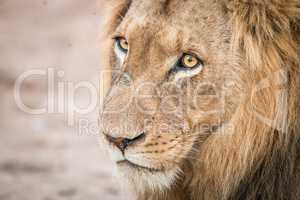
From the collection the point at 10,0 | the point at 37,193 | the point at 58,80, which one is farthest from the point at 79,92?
the point at 10,0

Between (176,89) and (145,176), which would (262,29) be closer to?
(176,89)

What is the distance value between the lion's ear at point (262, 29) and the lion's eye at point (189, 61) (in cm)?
26

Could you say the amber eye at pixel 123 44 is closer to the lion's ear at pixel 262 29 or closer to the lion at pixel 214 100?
the lion at pixel 214 100

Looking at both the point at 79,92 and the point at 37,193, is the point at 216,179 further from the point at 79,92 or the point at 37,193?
the point at 79,92

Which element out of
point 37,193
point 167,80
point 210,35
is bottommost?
point 37,193

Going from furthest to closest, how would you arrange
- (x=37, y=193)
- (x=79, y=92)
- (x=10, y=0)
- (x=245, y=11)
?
(x=10, y=0) → (x=79, y=92) → (x=37, y=193) → (x=245, y=11)

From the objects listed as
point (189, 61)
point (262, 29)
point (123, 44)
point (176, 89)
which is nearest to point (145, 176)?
point (176, 89)

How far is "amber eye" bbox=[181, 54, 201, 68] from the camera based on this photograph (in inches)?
168

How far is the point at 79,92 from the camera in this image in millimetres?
8984

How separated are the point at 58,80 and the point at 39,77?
0.92 feet

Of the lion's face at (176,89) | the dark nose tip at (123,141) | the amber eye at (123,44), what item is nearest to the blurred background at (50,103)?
the amber eye at (123,44)

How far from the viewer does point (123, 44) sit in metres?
4.73

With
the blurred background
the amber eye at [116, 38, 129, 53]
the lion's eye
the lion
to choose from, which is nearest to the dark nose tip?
the lion

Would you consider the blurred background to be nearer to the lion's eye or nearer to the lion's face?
the lion's face
